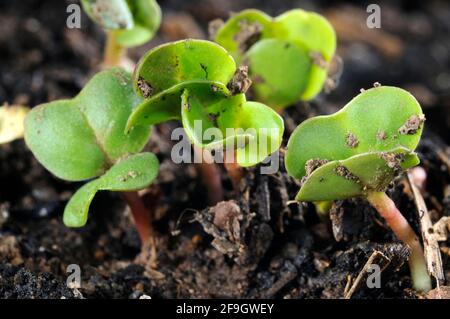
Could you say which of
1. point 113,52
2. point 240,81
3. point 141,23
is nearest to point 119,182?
point 240,81

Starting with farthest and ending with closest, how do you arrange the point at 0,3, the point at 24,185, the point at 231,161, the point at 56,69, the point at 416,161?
the point at 0,3
the point at 56,69
the point at 24,185
the point at 231,161
the point at 416,161

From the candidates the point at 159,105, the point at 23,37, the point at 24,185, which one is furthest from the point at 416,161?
the point at 23,37

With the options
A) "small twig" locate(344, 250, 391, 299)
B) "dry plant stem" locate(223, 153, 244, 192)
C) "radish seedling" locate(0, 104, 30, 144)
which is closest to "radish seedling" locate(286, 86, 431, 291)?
"small twig" locate(344, 250, 391, 299)

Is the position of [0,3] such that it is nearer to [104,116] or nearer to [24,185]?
[24,185]

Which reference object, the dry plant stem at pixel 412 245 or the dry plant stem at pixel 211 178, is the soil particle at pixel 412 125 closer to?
the dry plant stem at pixel 412 245

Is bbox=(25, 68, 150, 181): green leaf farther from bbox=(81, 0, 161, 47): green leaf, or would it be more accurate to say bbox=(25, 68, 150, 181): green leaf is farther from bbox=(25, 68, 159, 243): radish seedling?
bbox=(81, 0, 161, 47): green leaf

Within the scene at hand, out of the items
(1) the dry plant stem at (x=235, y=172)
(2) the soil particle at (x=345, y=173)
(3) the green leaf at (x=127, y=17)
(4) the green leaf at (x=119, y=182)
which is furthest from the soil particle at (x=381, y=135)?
(3) the green leaf at (x=127, y=17)
